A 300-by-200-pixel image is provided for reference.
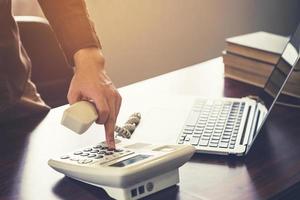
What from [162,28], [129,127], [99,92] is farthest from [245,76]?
[162,28]

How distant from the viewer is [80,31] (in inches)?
42.0

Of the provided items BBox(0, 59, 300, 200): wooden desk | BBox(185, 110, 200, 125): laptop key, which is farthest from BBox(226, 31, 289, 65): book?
BBox(185, 110, 200, 125): laptop key

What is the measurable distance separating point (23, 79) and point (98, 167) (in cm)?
45

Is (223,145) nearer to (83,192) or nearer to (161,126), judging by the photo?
(161,126)

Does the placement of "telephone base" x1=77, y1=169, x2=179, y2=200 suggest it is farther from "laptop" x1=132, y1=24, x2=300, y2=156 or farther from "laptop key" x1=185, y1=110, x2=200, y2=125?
Result: "laptop key" x1=185, y1=110, x2=200, y2=125

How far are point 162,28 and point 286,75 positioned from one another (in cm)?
139

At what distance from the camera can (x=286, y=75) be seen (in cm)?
102

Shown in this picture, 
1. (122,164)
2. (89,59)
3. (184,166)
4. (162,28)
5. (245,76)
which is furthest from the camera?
(162,28)

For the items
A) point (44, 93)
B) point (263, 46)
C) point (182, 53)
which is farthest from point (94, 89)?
point (182, 53)

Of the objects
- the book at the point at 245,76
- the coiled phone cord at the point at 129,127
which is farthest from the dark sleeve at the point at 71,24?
the book at the point at 245,76

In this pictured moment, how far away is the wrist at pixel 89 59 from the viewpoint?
974mm

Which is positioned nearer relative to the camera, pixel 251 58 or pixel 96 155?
pixel 96 155

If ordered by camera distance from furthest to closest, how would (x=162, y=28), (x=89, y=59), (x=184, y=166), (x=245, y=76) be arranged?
1. (x=162, y=28)
2. (x=245, y=76)
3. (x=89, y=59)
4. (x=184, y=166)

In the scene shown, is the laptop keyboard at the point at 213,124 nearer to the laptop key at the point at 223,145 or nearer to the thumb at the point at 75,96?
the laptop key at the point at 223,145
